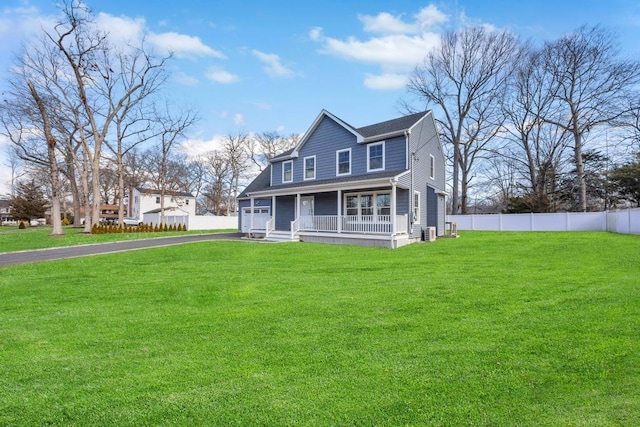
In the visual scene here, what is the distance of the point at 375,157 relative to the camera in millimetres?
17156

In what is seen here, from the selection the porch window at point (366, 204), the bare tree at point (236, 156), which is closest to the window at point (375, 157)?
the porch window at point (366, 204)

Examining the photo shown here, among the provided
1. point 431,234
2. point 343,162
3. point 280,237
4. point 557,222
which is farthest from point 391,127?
point 557,222

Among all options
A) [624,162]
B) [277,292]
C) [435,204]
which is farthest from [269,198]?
[624,162]

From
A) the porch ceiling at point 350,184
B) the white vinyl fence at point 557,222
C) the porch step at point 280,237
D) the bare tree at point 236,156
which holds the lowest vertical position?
the porch step at point 280,237

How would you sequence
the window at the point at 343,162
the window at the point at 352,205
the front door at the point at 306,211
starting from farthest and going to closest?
the front door at the point at 306,211
the window at the point at 343,162
the window at the point at 352,205

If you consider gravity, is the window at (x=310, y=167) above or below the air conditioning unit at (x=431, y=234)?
above

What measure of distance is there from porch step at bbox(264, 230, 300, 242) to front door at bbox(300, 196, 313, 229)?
3.68ft

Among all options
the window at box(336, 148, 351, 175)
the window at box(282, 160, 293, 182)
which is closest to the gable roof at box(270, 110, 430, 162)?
the window at box(336, 148, 351, 175)

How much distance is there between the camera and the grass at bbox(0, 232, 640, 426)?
2.55 meters

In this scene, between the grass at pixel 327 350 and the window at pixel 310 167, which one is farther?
the window at pixel 310 167

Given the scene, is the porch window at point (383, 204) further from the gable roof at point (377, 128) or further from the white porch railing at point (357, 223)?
the gable roof at point (377, 128)

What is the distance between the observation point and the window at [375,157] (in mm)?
16938

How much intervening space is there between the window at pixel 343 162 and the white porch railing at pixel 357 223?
8.99 ft

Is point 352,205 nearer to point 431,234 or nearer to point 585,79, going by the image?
point 431,234
